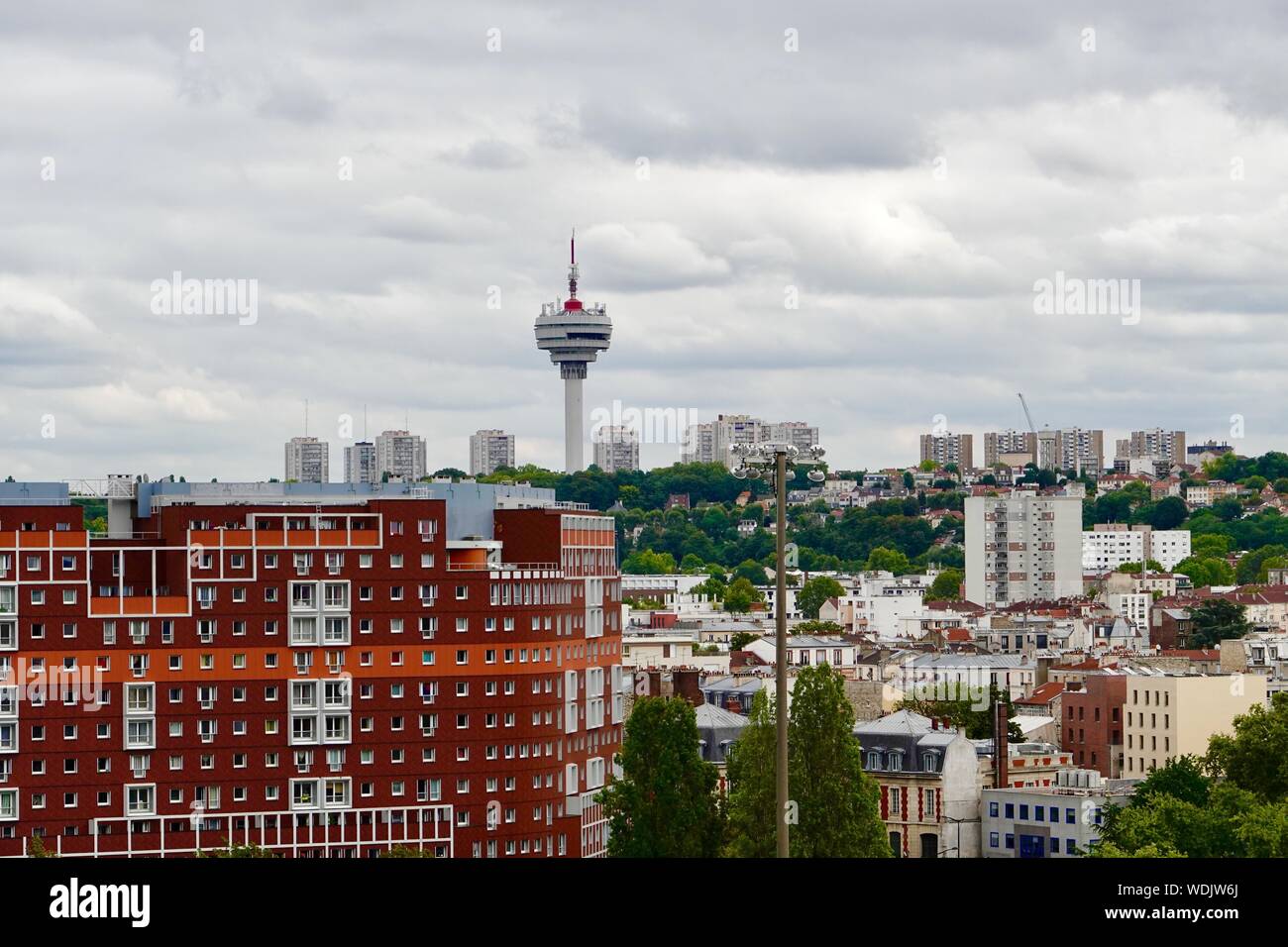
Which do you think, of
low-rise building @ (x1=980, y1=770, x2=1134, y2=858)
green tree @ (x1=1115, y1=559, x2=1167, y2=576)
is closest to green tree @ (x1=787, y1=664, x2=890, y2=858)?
low-rise building @ (x1=980, y1=770, x2=1134, y2=858)

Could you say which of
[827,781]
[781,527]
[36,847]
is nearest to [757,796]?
[827,781]

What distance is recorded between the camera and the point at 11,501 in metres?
59.6

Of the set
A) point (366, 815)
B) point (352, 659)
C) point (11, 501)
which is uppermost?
point (11, 501)

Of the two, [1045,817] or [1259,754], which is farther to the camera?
[1045,817]

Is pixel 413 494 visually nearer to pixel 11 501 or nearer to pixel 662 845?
pixel 11 501

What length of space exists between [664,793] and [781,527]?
23693 millimetres

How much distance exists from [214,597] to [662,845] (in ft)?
60.2

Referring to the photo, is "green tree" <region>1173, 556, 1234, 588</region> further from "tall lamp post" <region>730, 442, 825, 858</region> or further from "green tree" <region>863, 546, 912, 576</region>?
"tall lamp post" <region>730, 442, 825, 858</region>

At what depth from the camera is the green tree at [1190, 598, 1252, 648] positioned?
118m

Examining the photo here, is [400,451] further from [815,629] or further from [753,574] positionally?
[815,629]

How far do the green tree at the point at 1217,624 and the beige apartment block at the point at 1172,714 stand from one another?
151ft

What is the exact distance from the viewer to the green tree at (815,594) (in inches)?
6156

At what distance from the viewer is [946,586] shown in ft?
575
